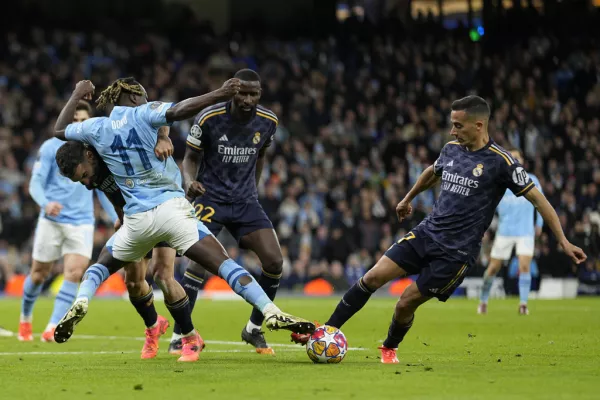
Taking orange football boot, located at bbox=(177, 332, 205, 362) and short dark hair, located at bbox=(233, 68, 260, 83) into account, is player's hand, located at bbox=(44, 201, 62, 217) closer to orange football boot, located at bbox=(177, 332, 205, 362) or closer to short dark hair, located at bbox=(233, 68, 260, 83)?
short dark hair, located at bbox=(233, 68, 260, 83)

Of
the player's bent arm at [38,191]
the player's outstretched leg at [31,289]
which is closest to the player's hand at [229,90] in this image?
the player's bent arm at [38,191]

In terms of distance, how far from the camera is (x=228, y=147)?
34.0ft

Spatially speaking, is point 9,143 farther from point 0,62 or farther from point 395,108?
point 395,108

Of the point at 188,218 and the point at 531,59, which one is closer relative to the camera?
the point at 188,218

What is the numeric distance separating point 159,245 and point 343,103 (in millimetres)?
21970

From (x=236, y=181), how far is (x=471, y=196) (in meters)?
2.55

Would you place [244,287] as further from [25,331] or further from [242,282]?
[25,331]

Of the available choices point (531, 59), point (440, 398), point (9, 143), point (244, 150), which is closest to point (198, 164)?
point (244, 150)

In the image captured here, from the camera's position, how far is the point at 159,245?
9.66 meters

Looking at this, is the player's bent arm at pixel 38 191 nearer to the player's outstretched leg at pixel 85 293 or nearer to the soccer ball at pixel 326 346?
the player's outstretched leg at pixel 85 293

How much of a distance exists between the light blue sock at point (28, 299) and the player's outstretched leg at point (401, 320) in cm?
571

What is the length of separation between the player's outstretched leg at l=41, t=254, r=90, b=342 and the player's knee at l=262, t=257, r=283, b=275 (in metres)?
3.40

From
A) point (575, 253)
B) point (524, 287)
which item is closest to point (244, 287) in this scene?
point (575, 253)

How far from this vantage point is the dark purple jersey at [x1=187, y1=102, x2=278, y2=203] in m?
10.4
